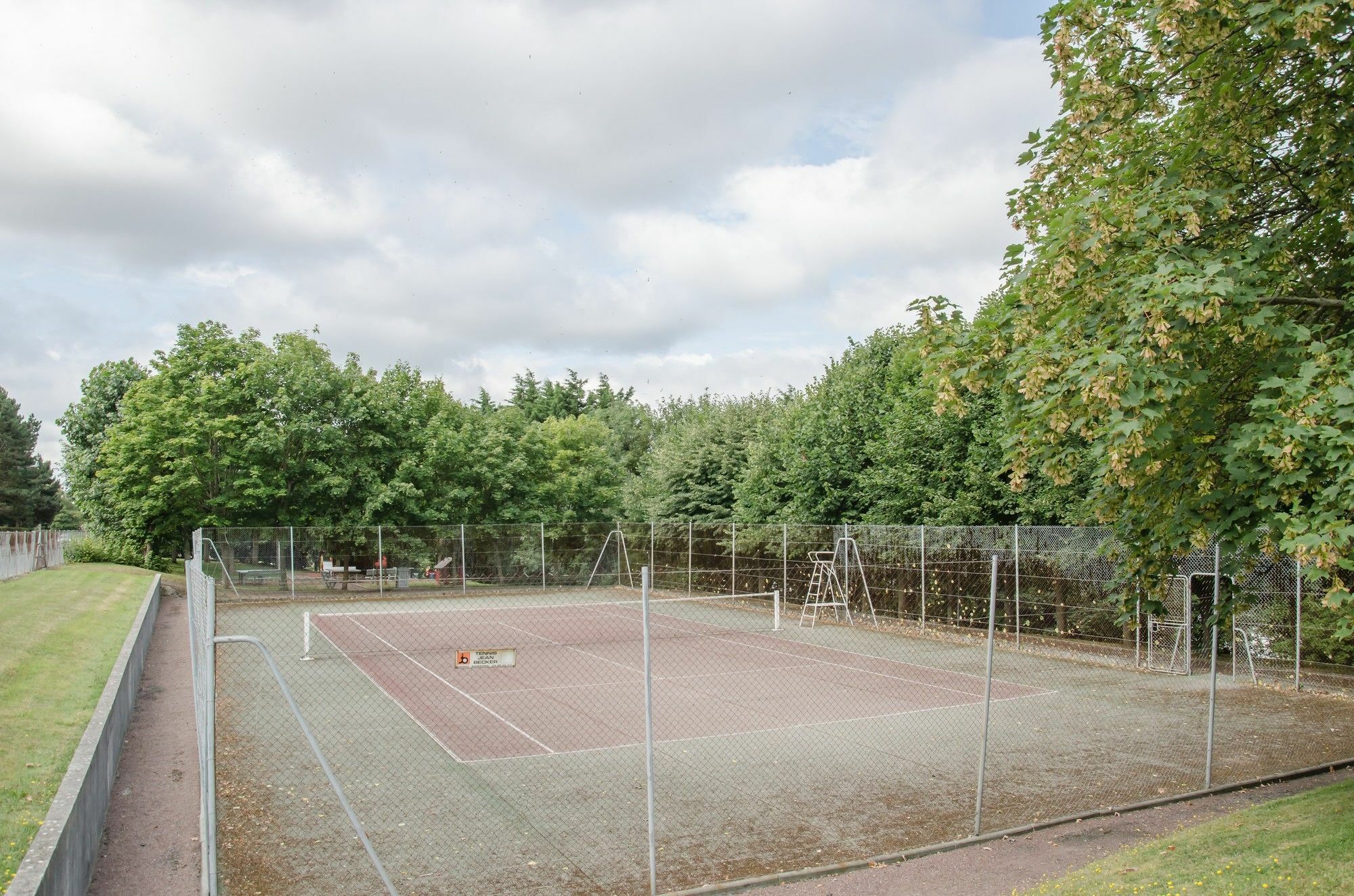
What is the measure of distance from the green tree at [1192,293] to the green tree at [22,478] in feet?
274

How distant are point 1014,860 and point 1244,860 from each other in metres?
1.60

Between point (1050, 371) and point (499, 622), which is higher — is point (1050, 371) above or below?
above

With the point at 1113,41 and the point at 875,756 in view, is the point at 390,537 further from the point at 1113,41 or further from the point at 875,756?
the point at 1113,41

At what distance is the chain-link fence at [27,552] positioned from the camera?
96.3 ft

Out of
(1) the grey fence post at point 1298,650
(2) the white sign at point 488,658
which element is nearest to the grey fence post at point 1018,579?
(1) the grey fence post at point 1298,650

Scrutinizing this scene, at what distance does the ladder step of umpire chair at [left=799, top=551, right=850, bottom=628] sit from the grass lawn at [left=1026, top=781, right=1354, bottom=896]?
16.0m

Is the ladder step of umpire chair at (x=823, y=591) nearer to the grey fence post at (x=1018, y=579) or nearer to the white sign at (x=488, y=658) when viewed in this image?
the grey fence post at (x=1018, y=579)

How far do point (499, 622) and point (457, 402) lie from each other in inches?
1197

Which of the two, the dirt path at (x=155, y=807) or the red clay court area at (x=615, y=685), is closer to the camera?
the dirt path at (x=155, y=807)

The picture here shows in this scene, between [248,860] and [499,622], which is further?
[499,622]

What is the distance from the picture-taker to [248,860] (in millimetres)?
7863

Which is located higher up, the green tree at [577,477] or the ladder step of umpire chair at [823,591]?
the green tree at [577,477]

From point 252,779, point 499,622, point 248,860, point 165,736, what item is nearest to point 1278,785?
point 248,860

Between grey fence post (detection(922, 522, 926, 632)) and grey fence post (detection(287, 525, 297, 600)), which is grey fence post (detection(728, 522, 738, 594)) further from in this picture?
grey fence post (detection(287, 525, 297, 600))
